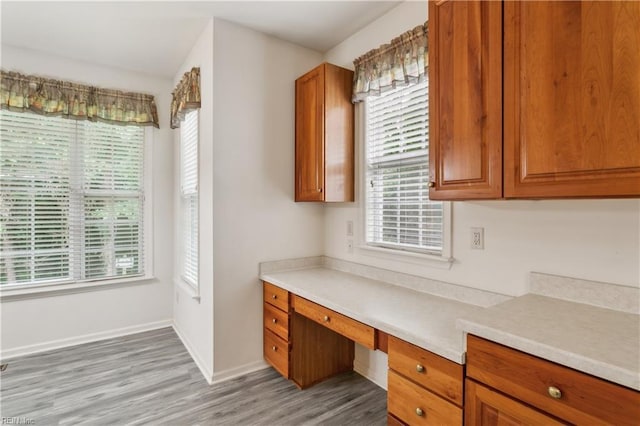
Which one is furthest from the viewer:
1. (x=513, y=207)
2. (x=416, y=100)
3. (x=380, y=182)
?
(x=380, y=182)

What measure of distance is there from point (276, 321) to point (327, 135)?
1497 millimetres

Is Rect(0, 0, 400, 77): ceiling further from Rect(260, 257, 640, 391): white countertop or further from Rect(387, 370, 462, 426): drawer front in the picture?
Rect(387, 370, 462, 426): drawer front

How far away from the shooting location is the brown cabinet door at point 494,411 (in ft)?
3.52

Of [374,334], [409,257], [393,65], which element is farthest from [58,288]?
[393,65]

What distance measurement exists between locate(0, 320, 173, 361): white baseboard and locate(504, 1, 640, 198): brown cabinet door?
3753 millimetres

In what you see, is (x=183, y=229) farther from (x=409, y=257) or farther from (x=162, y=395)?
(x=409, y=257)

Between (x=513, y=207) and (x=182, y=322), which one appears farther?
(x=182, y=322)

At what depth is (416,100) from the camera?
2.17 metres

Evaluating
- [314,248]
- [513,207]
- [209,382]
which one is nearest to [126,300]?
[209,382]

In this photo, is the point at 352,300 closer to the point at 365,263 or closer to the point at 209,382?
the point at 365,263

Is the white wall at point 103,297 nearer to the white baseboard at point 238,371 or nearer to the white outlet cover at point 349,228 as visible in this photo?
the white baseboard at point 238,371

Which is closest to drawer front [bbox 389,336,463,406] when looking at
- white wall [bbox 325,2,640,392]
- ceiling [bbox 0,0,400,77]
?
white wall [bbox 325,2,640,392]

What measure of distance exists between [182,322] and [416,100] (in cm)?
304

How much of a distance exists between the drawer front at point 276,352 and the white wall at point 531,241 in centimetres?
98
